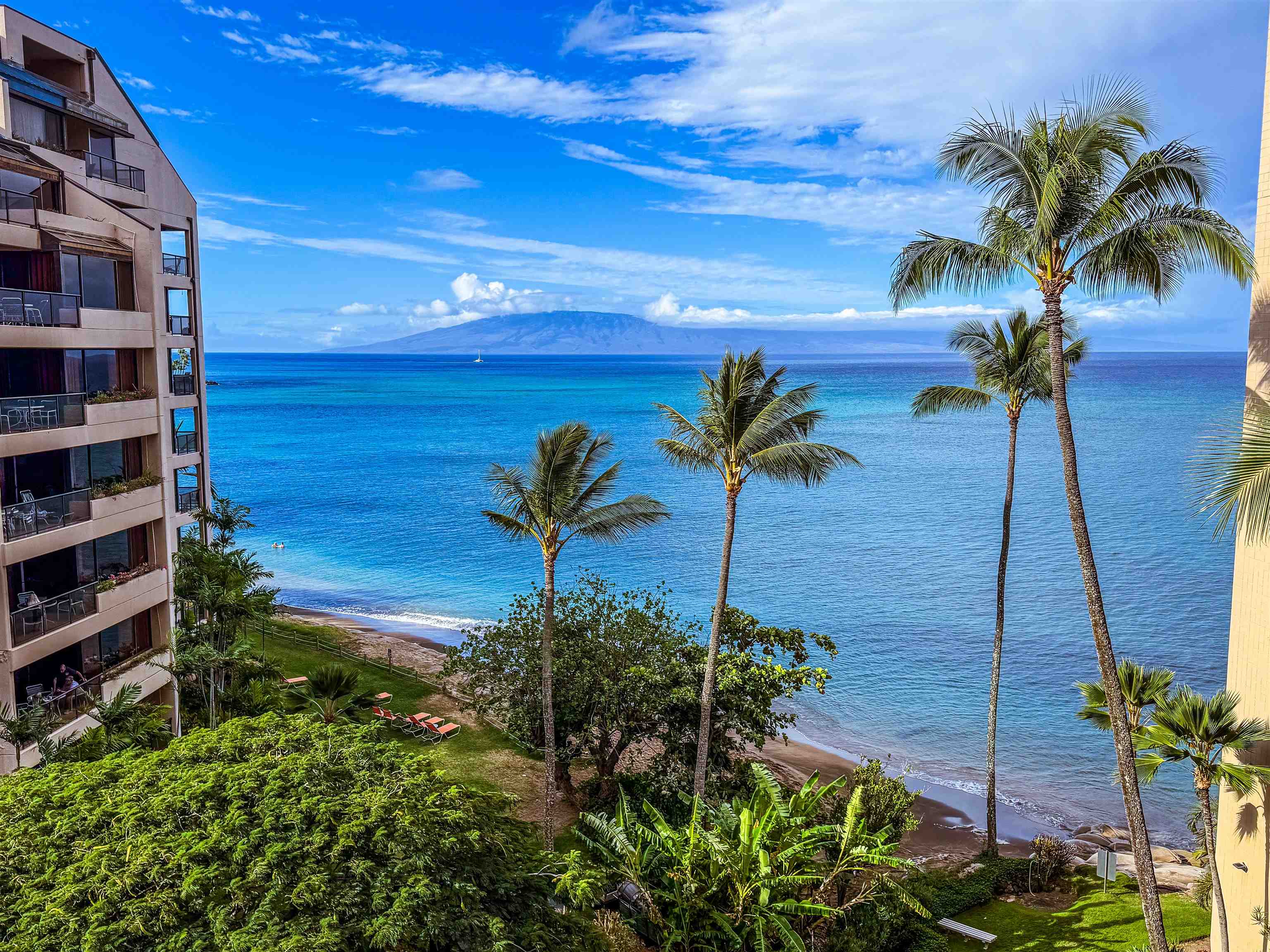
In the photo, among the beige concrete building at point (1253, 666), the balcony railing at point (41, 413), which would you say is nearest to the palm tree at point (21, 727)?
the balcony railing at point (41, 413)

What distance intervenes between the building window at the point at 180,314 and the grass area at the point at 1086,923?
959 inches

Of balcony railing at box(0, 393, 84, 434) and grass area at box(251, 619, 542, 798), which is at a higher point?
balcony railing at box(0, 393, 84, 434)

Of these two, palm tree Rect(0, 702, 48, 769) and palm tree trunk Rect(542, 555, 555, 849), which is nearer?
palm tree Rect(0, 702, 48, 769)

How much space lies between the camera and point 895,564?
59844 mm

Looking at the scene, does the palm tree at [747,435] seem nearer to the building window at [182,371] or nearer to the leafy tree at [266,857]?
the leafy tree at [266,857]

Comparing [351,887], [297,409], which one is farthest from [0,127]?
[297,409]

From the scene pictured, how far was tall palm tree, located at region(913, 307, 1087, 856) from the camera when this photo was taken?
21.7 metres

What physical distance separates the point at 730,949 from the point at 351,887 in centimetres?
810

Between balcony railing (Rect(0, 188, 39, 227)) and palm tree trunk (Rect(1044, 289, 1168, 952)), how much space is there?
19165 millimetres

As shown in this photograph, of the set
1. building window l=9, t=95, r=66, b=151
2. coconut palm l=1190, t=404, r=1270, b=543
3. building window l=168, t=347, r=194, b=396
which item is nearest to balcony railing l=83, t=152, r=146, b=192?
building window l=9, t=95, r=66, b=151

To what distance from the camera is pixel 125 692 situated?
1650 cm

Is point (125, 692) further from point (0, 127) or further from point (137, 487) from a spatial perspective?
point (0, 127)

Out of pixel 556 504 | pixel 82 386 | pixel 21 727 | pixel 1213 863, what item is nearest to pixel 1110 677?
pixel 1213 863

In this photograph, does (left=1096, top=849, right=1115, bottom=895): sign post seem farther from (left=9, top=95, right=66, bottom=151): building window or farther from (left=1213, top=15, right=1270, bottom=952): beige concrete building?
(left=9, top=95, right=66, bottom=151): building window
